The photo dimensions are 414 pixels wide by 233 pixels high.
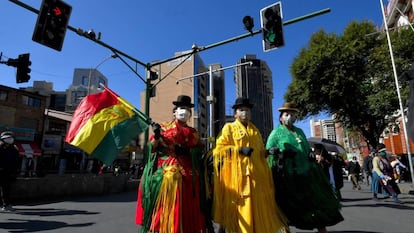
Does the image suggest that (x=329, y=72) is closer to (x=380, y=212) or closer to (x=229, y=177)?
(x=380, y=212)

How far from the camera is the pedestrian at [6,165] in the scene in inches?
280

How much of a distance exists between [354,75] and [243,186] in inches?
717

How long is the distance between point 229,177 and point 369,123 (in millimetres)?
19768

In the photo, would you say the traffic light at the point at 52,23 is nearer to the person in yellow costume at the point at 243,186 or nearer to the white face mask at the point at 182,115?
the white face mask at the point at 182,115

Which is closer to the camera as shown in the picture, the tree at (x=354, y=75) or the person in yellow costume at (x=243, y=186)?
the person in yellow costume at (x=243, y=186)

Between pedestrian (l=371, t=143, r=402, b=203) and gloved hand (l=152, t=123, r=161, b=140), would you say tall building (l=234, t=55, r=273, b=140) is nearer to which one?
pedestrian (l=371, t=143, r=402, b=203)

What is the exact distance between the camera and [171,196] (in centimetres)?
332

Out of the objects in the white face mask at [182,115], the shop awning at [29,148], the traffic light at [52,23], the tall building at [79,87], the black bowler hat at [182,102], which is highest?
the tall building at [79,87]

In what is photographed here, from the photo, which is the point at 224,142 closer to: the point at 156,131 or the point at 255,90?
the point at 156,131

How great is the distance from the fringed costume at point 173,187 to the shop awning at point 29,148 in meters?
27.5

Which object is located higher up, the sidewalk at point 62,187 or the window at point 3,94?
the window at point 3,94

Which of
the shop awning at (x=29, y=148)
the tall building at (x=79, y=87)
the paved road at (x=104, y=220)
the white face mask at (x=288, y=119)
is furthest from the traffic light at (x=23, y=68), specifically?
the tall building at (x=79, y=87)

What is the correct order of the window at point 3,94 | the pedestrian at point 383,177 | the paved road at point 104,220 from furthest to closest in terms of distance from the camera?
the window at point 3,94
the pedestrian at point 383,177
the paved road at point 104,220

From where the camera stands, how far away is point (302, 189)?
3.82m
